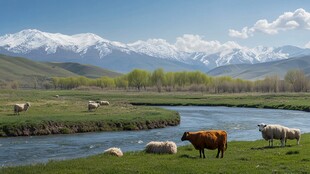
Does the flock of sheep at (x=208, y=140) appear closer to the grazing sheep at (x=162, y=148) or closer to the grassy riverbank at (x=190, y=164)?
the grazing sheep at (x=162, y=148)

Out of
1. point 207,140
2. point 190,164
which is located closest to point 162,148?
point 207,140

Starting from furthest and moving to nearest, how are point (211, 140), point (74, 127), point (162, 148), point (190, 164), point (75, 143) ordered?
point (74, 127) → point (75, 143) → point (162, 148) → point (211, 140) → point (190, 164)

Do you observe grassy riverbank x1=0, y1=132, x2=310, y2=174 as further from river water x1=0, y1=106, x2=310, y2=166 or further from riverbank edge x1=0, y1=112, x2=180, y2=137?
riverbank edge x1=0, y1=112, x2=180, y2=137

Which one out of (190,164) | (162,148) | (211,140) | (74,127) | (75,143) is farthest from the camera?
(74,127)

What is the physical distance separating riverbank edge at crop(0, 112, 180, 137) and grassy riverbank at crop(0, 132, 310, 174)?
64.6 feet

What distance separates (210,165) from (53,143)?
Answer: 20234 mm

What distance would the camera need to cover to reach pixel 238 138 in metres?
41.1

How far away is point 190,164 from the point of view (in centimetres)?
2148

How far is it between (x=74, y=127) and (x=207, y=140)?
2584 centimetres

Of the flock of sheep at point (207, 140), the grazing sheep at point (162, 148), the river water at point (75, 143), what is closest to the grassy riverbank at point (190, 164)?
the flock of sheep at point (207, 140)

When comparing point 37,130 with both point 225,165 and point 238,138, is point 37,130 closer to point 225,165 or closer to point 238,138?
point 238,138

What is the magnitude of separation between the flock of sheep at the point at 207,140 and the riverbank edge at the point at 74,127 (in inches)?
743

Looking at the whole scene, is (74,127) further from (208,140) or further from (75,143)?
(208,140)

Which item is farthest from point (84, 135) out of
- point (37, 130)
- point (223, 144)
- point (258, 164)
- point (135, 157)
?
point (258, 164)
